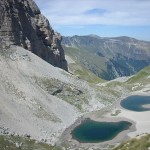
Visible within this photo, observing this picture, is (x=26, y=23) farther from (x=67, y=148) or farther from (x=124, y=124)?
(x=67, y=148)

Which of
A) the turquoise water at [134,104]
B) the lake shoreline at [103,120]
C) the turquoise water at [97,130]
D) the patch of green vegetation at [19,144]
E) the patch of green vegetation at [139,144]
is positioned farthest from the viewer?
the turquoise water at [134,104]

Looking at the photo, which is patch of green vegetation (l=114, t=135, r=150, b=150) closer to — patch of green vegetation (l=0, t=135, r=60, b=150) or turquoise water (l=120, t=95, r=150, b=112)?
patch of green vegetation (l=0, t=135, r=60, b=150)

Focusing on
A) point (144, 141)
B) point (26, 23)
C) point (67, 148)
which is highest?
point (26, 23)

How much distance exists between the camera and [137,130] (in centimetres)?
12231

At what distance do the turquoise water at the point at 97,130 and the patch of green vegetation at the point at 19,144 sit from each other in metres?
19.0

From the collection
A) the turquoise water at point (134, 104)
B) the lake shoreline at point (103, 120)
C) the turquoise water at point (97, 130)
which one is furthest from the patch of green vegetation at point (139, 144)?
the turquoise water at point (134, 104)

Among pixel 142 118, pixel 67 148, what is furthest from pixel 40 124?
pixel 142 118

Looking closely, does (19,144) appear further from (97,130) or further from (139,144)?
(97,130)

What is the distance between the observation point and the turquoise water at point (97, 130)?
111819mm

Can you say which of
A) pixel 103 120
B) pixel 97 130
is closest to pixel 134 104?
pixel 103 120

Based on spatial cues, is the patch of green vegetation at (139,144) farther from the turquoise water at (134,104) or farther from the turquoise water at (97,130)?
the turquoise water at (134,104)

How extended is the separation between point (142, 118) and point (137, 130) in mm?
20740

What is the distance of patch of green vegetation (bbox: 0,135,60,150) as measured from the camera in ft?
273

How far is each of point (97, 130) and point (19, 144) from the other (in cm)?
4241
